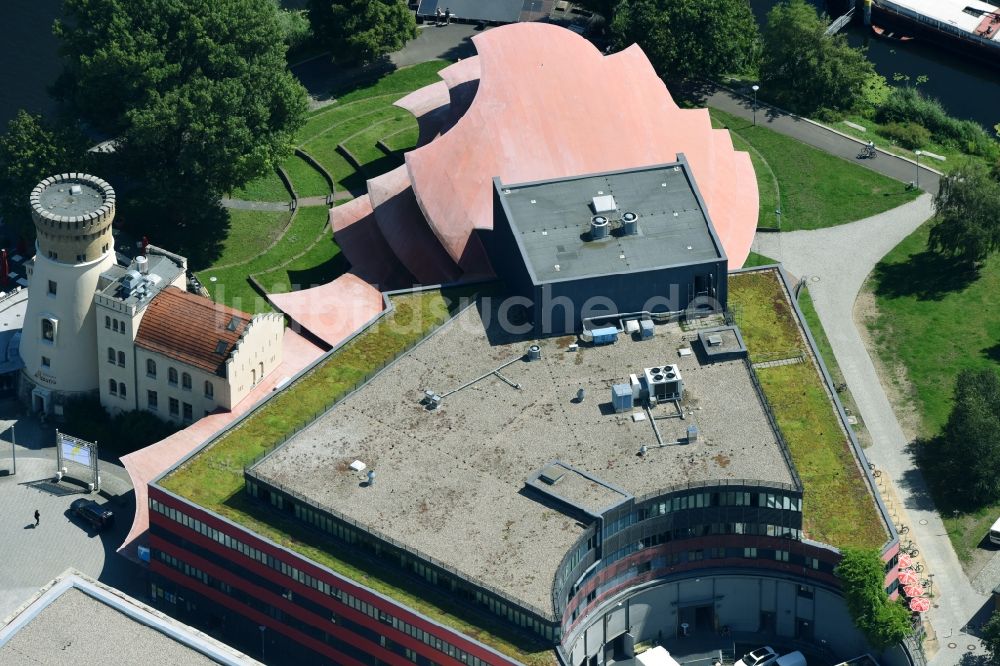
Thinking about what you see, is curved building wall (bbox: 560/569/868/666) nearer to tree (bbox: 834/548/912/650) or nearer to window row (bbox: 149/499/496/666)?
tree (bbox: 834/548/912/650)

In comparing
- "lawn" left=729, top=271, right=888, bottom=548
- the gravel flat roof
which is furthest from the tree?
the gravel flat roof

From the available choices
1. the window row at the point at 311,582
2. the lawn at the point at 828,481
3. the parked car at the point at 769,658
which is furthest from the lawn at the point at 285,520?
the lawn at the point at 828,481

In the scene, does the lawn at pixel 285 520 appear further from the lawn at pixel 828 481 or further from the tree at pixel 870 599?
the lawn at pixel 828 481

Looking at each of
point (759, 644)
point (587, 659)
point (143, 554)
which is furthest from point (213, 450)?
point (759, 644)

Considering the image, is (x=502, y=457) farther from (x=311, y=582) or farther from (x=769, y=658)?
(x=769, y=658)

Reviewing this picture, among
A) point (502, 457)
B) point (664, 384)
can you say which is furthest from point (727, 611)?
point (502, 457)

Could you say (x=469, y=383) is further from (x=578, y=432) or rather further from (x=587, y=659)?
(x=587, y=659)
